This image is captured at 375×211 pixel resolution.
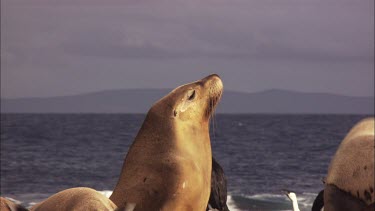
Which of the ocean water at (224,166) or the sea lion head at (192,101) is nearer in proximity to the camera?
the sea lion head at (192,101)

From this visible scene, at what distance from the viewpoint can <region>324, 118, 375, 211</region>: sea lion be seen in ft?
21.5

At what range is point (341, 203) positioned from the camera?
6.80m

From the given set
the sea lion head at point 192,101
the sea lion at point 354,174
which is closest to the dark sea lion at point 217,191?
the sea lion head at point 192,101

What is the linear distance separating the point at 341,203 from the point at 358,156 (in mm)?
410

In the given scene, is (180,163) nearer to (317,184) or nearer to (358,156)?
(358,156)

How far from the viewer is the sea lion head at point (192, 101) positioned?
361 inches

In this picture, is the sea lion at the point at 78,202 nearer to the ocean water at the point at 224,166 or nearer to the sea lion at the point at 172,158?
the sea lion at the point at 172,158

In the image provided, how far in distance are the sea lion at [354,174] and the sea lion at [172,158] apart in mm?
2071

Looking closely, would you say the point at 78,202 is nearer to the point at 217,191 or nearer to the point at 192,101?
the point at 192,101

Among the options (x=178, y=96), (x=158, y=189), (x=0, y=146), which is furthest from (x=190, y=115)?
(x=0, y=146)

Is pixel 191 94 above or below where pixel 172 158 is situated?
above

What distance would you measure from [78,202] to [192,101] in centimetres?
232

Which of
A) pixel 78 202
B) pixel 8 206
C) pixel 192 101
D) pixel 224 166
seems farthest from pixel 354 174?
pixel 224 166

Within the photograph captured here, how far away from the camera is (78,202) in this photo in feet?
24.2
